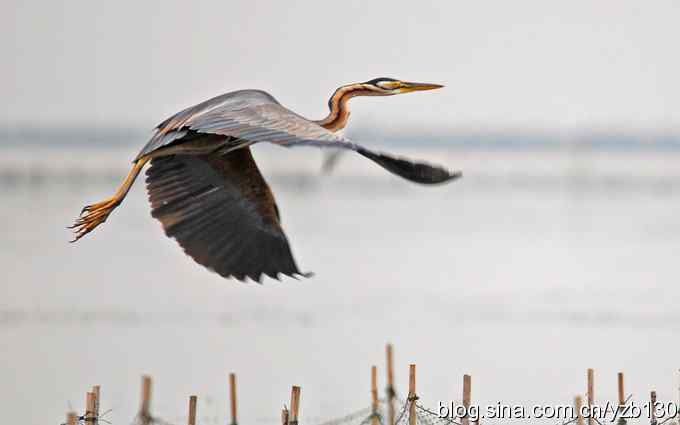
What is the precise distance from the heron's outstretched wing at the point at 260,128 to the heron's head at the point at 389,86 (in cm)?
68

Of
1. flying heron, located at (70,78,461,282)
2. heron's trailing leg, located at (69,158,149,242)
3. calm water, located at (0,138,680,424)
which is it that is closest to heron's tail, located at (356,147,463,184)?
flying heron, located at (70,78,461,282)

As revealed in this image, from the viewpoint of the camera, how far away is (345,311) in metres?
16.0

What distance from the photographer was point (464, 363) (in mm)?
12672

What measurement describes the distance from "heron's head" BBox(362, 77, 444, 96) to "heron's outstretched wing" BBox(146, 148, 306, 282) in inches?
32.7

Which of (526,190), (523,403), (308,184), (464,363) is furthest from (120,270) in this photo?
(526,190)

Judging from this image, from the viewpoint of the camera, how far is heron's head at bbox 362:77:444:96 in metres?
9.09

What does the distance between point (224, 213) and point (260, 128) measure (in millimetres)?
997

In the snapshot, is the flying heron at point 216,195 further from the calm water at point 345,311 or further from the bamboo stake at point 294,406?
the calm water at point 345,311

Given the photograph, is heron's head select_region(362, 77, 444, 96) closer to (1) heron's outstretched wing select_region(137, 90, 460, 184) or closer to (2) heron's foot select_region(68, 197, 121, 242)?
(1) heron's outstretched wing select_region(137, 90, 460, 184)

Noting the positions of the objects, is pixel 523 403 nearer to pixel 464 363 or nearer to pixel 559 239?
pixel 464 363

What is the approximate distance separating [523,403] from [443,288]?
6946 millimetres

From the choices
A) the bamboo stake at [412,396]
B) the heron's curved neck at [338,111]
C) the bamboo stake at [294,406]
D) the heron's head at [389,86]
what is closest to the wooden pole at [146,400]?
the bamboo stake at [294,406]

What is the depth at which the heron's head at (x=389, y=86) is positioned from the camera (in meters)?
9.09

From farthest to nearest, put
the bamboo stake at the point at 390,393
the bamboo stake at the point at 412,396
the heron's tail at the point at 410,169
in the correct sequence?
the bamboo stake at the point at 390,393 → the bamboo stake at the point at 412,396 → the heron's tail at the point at 410,169
